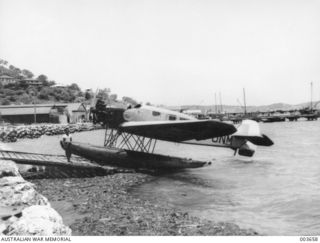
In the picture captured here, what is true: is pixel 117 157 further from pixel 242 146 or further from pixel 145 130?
pixel 242 146

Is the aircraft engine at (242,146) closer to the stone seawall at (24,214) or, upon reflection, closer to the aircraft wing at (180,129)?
the aircraft wing at (180,129)

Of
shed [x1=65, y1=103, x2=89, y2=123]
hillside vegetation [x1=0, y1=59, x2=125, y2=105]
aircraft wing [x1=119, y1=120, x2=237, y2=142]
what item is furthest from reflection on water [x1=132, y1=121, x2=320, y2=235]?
hillside vegetation [x1=0, y1=59, x2=125, y2=105]

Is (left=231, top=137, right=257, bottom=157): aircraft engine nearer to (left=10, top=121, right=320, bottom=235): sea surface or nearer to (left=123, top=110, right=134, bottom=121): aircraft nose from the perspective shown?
(left=10, top=121, right=320, bottom=235): sea surface

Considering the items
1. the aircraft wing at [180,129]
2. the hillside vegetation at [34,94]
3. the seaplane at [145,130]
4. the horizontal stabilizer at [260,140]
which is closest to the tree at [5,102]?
the hillside vegetation at [34,94]

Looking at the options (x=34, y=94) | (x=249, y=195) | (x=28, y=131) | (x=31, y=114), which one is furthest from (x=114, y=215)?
(x=34, y=94)

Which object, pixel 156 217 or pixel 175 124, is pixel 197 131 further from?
pixel 156 217

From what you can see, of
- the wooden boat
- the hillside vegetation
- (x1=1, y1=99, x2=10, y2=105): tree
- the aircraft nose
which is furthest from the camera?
the hillside vegetation
